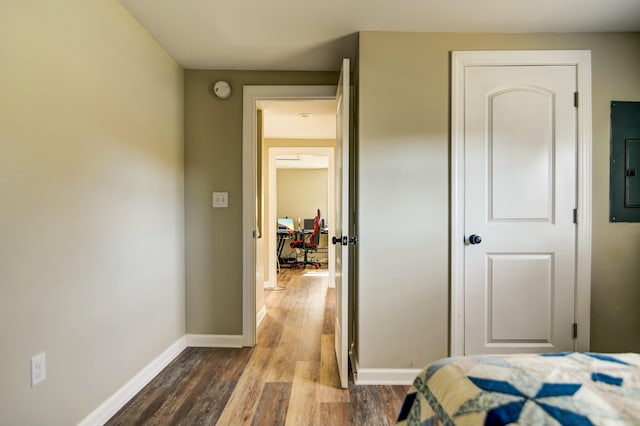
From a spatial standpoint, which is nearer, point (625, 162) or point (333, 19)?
point (333, 19)

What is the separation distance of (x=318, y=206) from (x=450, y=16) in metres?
6.50

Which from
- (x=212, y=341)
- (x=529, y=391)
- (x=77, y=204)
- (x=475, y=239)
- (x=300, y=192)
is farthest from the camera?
(x=300, y=192)

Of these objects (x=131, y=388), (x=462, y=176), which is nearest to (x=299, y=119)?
(x=462, y=176)

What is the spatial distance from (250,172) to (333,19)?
1299 millimetres

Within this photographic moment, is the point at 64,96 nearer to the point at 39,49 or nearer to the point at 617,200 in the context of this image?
the point at 39,49

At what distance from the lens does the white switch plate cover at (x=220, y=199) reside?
2.77 meters

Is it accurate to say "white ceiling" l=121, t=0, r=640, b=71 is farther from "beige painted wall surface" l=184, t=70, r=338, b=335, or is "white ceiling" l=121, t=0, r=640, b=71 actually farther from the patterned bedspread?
the patterned bedspread

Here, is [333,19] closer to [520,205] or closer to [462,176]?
[462,176]

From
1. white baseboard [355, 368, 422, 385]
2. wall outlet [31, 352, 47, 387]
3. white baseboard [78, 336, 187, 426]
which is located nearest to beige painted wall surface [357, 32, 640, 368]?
white baseboard [355, 368, 422, 385]

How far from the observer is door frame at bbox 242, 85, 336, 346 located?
2760mm

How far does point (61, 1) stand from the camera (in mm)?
1479

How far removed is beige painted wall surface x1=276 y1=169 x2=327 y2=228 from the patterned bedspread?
7.36 metres

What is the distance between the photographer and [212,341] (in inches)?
108

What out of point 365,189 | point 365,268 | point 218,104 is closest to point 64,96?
point 218,104
